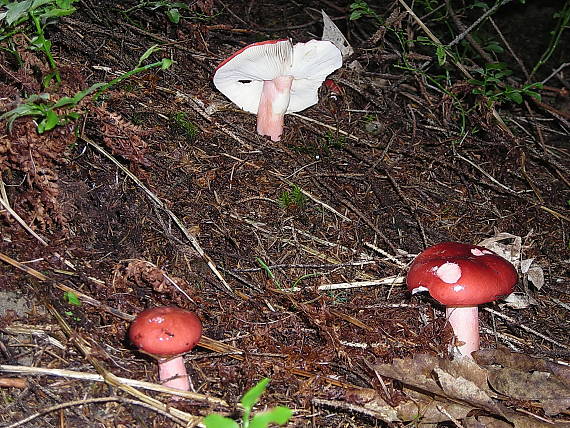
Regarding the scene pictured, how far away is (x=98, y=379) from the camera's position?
212 centimetres

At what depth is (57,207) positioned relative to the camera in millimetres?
2480

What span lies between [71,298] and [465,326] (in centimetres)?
172

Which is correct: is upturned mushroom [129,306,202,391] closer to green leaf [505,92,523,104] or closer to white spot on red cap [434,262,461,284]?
white spot on red cap [434,262,461,284]

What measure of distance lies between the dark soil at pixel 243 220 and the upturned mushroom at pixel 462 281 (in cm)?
13

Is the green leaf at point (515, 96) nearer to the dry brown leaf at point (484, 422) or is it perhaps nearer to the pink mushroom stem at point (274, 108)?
the pink mushroom stem at point (274, 108)

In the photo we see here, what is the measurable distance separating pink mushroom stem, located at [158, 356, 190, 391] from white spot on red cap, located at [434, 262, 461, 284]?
113cm

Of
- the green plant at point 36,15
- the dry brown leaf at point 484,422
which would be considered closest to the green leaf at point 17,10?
the green plant at point 36,15

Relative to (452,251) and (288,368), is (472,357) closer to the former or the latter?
(452,251)

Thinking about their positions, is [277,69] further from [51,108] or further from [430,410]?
[430,410]

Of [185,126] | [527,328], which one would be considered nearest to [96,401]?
[185,126]

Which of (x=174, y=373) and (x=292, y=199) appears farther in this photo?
(x=292, y=199)

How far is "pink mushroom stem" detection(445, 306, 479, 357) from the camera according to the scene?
2617mm

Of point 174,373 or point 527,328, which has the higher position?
point 174,373

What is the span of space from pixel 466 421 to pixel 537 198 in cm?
208
